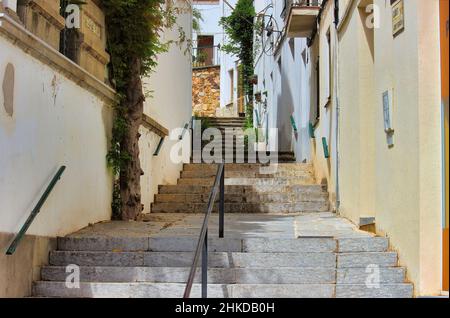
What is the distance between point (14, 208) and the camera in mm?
4758

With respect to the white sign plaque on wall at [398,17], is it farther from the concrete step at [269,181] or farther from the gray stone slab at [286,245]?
the concrete step at [269,181]

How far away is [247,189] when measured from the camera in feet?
32.0

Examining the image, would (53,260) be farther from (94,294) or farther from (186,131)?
(186,131)

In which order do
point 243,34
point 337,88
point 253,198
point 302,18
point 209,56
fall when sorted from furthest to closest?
point 209,56 < point 243,34 < point 302,18 < point 253,198 < point 337,88

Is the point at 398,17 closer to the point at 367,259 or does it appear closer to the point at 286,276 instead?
the point at 367,259

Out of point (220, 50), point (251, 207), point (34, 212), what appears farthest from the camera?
point (220, 50)

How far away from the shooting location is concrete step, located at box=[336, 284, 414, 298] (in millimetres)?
5035

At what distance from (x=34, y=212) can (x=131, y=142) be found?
2572mm

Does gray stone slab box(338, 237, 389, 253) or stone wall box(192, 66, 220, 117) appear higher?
stone wall box(192, 66, 220, 117)

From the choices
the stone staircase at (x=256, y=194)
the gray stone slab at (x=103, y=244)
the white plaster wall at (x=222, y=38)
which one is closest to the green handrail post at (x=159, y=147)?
the stone staircase at (x=256, y=194)

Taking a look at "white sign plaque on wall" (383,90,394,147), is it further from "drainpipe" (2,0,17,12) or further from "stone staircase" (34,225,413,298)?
"drainpipe" (2,0,17,12)

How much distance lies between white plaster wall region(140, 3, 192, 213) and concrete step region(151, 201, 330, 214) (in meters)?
0.27

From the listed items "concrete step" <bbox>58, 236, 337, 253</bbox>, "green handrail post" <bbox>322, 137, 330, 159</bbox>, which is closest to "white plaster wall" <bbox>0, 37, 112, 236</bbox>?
"concrete step" <bbox>58, 236, 337, 253</bbox>

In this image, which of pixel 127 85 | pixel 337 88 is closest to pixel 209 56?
pixel 337 88
